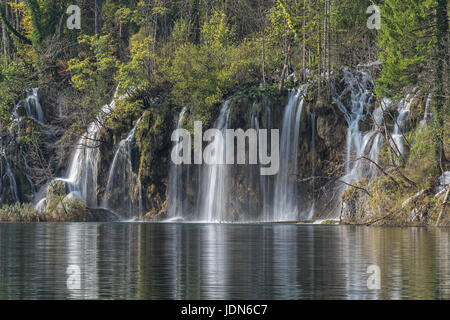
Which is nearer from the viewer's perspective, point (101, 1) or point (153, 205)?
point (153, 205)

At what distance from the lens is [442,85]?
147 feet

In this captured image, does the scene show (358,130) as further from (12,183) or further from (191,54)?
(12,183)

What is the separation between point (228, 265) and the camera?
77.7ft

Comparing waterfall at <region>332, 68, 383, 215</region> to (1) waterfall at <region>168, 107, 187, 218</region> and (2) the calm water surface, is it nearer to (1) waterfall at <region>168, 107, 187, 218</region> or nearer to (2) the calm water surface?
(1) waterfall at <region>168, 107, 187, 218</region>

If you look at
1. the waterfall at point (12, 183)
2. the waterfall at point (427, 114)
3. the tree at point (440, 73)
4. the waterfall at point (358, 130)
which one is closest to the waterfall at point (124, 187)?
the waterfall at point (12, 183)

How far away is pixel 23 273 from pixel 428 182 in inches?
985

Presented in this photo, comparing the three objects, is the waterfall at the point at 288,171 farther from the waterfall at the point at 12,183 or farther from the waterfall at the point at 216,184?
the waterfall at the point at 12,183

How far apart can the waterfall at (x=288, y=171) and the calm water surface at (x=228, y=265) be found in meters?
15.1

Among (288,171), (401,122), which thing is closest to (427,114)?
(401,122)

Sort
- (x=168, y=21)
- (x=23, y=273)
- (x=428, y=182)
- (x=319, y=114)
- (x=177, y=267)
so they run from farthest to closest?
1. (x=168, y=21)
2. (x=319, y=114)
3. (x=428, y=182)
4. (x=177, y=267)
5. (x=23, y=273)

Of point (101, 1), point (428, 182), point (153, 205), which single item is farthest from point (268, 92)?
point (101, 1)

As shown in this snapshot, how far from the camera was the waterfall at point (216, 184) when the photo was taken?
54.0 m

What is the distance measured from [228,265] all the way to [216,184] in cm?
3114
